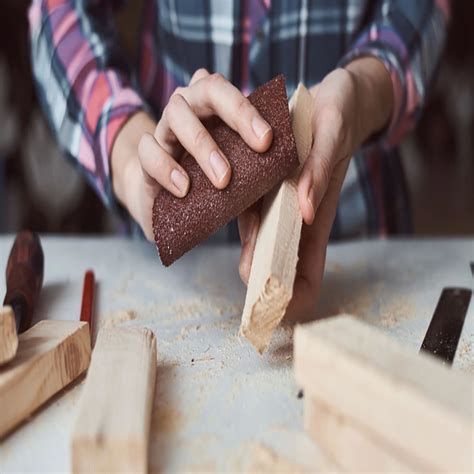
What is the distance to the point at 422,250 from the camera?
113 centimetres

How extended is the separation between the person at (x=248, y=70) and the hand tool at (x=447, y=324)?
196 mm

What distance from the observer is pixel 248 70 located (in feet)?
3.97

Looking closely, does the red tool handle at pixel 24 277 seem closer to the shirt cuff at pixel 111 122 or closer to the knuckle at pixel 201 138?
the shirt cuff at pixel 111 122


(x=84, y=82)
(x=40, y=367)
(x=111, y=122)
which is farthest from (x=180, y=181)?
(x=84, y=82)

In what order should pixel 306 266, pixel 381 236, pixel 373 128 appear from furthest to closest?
pixel 381 236 < pixel 373 128 < pixel 306 266

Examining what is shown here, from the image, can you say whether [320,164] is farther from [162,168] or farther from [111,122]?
[111,122]

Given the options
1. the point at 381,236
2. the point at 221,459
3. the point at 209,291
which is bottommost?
the point at 381,236

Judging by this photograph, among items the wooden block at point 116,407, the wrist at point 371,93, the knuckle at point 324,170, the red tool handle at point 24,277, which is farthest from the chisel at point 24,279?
the wrist at point 371,93

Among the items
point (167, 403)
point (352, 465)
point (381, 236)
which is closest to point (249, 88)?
point (381, 236)

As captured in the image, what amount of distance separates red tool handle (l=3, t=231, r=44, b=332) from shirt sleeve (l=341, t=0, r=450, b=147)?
53 cm

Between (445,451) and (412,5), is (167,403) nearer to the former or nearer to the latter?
(445,451)

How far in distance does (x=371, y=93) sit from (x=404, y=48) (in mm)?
168

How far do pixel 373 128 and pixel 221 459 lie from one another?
63cm

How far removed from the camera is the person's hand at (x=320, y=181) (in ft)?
2.59
